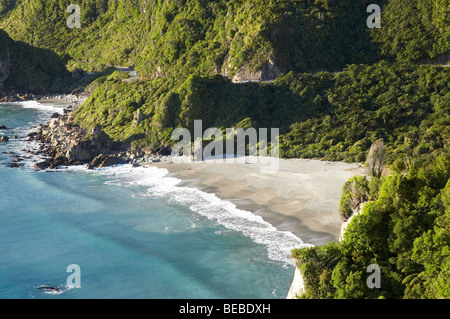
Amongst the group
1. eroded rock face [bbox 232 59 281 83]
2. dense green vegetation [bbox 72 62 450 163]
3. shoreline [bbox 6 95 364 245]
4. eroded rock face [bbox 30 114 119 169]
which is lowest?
shoreline [bbox 6 95 364 245]

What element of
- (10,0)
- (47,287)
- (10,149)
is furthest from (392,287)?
(10,0)

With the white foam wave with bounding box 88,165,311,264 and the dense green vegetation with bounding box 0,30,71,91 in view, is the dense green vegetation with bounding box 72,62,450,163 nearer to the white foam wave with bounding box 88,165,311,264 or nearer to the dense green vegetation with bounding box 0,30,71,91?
the white foam wave with bounding box 88,165,311,264

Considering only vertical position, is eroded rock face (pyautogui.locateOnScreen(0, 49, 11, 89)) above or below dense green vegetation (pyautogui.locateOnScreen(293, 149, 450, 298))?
above

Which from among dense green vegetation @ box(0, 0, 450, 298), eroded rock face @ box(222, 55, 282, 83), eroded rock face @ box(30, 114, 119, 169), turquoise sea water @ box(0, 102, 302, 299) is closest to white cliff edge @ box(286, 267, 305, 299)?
turquoise sea water @ box(0, 102, 302, 299)

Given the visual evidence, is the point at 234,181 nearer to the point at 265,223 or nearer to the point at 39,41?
the point at 265,223

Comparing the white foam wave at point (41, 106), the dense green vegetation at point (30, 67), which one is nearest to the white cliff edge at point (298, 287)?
the white foam wave at point (41, 106)
